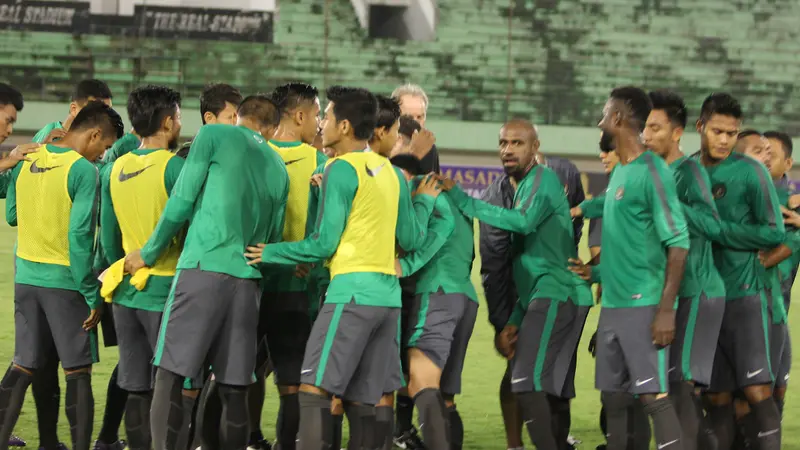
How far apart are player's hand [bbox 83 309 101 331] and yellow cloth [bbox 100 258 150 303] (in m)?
0.36

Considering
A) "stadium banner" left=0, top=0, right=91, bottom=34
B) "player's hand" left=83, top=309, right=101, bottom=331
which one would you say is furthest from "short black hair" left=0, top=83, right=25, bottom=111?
"stadium banner" left=0, top=0, right=91, bottom=34

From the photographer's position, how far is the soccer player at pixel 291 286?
5680 millimetres

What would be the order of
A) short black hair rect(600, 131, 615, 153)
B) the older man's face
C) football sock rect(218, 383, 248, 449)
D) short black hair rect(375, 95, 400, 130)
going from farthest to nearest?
the older man's face
short black hair rect(600, 131, 615, 153)
short black hair rect(375, 95, 400, 130)
football sock rect(218, 383, 248, 449)

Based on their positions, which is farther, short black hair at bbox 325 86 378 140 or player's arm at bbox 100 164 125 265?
player's arm at bbox 100 164 125 265

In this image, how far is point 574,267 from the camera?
5.77 metres

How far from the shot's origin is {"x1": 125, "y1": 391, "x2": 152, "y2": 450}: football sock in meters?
5.25

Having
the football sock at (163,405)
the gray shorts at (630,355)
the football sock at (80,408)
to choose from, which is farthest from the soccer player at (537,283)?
the football sock at (80,408)

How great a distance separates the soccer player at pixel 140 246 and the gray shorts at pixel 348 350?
871 mm

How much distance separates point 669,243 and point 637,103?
2.30 ft

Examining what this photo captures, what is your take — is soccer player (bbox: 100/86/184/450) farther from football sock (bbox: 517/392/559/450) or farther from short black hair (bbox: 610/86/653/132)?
short black hair (bbox: 610/86/653/132)

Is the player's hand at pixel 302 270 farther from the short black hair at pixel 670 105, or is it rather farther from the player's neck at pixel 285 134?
the short black hair at pixel 670 105

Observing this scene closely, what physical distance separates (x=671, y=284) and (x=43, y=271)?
3022 mm


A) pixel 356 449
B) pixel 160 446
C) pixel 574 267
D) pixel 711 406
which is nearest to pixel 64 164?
pixel 160 446

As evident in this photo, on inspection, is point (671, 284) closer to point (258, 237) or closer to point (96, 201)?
point (258, 237)
